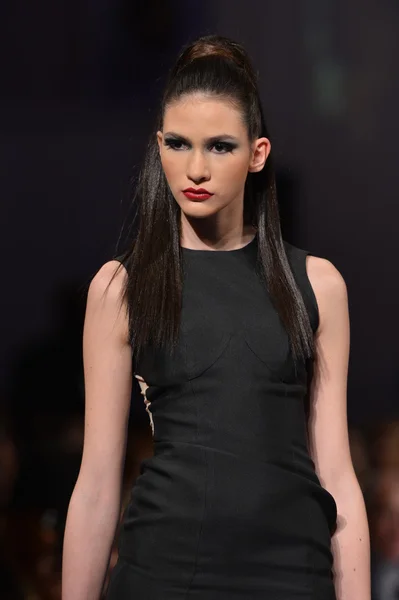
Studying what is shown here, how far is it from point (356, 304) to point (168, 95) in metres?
0.62

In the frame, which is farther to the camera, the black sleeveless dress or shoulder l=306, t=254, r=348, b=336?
shoulder l=306, t=254, r=348, b=336

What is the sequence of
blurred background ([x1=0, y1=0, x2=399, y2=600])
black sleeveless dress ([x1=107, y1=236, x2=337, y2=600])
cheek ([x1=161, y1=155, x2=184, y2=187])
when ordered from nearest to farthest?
black sleeveless dress ([x1=107, y1=236, x2=337, y2=600]) → cheek ([x1=161, y1=155, x2=184, y2=187]) → blurred background ([x1=0, y1=0, x2=399, y2=600])

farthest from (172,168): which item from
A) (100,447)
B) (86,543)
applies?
(86,543)

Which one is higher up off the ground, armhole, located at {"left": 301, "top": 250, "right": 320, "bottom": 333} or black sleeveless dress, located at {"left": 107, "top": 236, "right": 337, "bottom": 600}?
armhole, located at {"left": 301, "top": 250, "right": 320, "bottom": 333}

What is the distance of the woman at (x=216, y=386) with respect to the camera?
59.8 inches

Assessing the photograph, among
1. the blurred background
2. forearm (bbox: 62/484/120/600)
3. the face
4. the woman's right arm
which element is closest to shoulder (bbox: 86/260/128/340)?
the woman's right arm

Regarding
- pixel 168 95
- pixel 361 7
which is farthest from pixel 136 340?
pixel 361 7

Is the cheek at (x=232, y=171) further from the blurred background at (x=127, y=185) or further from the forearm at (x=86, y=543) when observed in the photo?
the forearm at (x=86, y=543)

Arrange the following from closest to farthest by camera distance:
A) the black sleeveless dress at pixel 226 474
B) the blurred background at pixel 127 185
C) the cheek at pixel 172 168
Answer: the black sleeveless dress at pixel 226 474
the cheek at pixel 172 168
the blurred background at pixel 127 185

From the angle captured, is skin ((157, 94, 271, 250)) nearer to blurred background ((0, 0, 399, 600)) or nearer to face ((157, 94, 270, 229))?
face ((157, 94, 270, 229))

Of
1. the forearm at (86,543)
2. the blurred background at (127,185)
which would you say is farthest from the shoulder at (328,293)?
the forearm at (86,543)

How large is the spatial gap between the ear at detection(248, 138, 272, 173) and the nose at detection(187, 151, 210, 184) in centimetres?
11

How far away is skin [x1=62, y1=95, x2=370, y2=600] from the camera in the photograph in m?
1.61

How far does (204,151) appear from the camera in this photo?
160 cm
